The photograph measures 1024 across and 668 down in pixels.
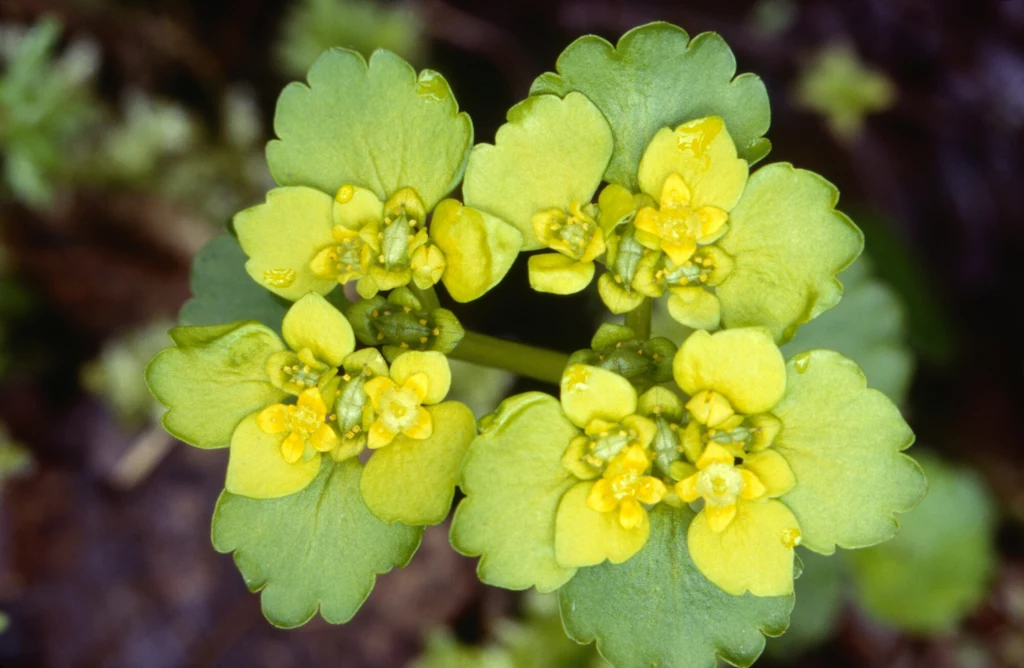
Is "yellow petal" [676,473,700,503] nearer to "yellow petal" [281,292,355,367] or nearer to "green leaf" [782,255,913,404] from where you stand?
"yellow petal" [281,292,355,367]

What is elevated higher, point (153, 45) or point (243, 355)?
point (243, 355)

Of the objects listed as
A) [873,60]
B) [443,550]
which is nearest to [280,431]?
[443,550]

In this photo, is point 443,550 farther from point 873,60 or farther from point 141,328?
point 873,60

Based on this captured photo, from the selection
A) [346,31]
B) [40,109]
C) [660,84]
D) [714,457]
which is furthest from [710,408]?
[40,109]

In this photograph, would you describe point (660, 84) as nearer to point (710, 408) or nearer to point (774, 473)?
point (710, 408)

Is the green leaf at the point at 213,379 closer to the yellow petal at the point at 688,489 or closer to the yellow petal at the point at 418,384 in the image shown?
the yellow petal at the point at 418,384

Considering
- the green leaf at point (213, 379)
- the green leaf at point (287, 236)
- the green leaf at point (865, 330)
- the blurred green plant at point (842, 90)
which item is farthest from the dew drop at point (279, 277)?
the blurred green plant at point (842, 90)
